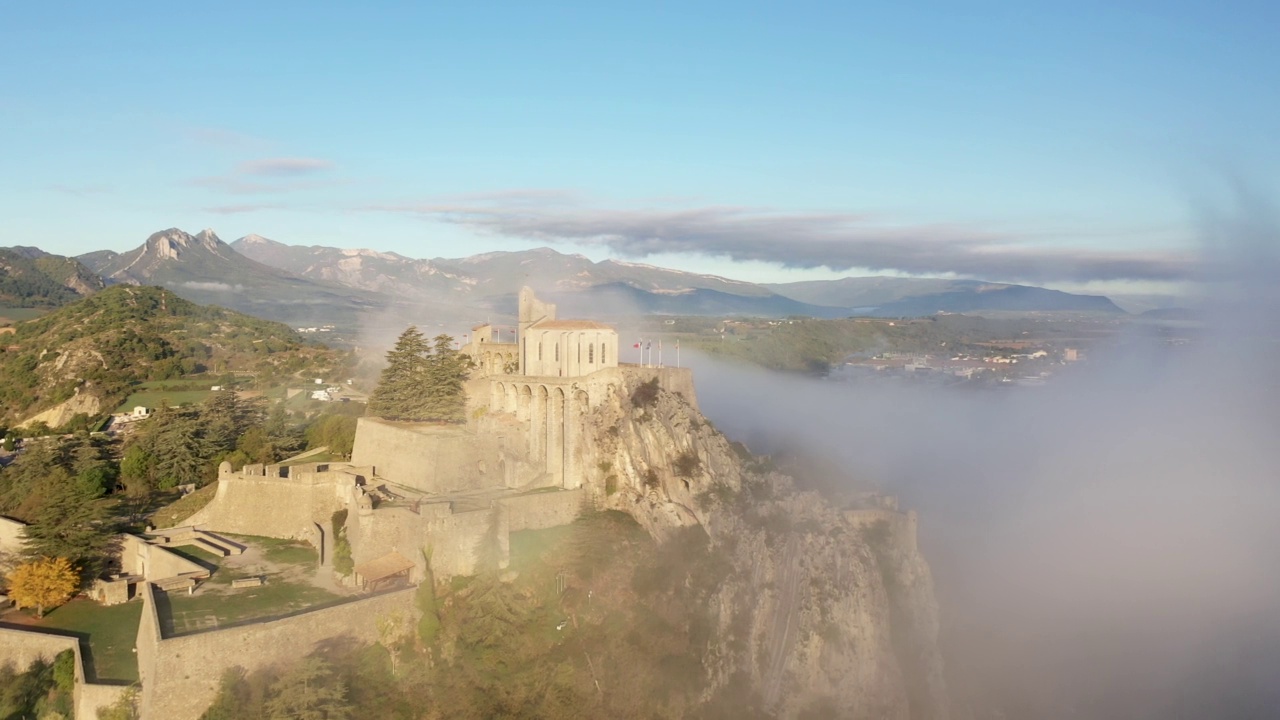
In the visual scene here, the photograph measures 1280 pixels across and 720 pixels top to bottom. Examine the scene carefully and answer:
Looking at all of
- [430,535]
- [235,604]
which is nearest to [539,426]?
[430,535]

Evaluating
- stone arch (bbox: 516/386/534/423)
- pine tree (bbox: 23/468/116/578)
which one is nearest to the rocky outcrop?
pine tree (bbox: 23/468/116/578)

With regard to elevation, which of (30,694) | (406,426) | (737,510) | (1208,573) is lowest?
(1208,573)

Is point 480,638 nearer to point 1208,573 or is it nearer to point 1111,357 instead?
point 1208,573

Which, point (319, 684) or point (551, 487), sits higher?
point (551, 487)

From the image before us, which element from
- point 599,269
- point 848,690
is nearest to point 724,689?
point 848,690

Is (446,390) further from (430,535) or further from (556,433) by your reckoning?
(430,535)

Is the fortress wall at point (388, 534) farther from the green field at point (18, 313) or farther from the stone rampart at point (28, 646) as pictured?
the green field at point (18, 313)

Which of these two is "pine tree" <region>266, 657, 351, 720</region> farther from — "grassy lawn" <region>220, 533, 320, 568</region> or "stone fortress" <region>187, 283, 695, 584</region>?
"grassy lawn" <region>220, 533, 320, 568</region>
